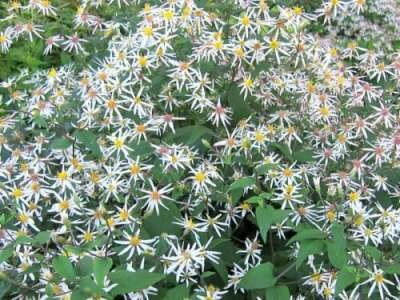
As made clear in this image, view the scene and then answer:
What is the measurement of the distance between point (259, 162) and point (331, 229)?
0.35 meters

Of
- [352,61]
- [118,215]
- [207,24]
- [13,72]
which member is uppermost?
[207,24]

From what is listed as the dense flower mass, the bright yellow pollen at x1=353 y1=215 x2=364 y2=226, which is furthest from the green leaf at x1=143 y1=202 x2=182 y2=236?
the bright yellow pollen at x1=353 y1=215 x2=364 y2=226

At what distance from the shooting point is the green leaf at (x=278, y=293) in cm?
157

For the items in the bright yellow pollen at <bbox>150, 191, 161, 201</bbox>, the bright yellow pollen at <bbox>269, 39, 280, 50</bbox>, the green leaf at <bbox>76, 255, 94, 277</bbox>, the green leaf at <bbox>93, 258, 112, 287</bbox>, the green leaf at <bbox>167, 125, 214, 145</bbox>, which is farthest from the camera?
the bright yellow pollen at <bbox>269, 39, 280, 50</bbox>

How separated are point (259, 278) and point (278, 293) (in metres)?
0.06

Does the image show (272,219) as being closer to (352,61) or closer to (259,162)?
(259,162)

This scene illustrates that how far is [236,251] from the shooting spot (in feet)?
6.00

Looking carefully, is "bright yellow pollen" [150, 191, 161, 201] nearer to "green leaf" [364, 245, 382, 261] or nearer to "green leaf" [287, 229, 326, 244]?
"green leaf" [287, 229, 326, 244]

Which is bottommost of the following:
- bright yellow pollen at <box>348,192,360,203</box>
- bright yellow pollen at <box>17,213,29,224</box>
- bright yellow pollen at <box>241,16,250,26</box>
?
bright yellow pollen at <box>17,213,29,224</box>

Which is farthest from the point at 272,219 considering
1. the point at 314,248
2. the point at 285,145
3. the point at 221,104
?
the point at 221,104

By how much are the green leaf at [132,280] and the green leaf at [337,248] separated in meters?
0.37

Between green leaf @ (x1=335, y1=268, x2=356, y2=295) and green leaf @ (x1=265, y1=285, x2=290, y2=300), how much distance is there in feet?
0.46

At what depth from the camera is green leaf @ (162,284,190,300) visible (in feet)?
5.05

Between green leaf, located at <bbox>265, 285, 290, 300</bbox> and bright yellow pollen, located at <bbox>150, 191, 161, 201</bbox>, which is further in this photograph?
bright yellow pollen, located at <bbox>150, 191, 161, 201</bbox>
